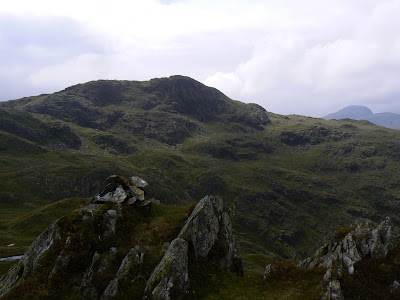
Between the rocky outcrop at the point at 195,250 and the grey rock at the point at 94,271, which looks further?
the grey rock at the point at 94,271

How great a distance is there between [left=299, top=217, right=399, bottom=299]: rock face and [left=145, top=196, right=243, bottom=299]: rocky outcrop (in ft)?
32.6

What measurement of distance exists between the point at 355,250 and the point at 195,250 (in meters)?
14.9

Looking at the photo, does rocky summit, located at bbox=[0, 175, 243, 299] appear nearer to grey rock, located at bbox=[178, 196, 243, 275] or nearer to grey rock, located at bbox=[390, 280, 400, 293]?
grey rock, located at bbox=[178, 196, 243, 275]

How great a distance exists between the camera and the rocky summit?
21812mm

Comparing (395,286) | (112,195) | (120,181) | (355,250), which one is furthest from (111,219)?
(395,286)

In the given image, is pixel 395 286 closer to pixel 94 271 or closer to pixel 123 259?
pixel 123 259

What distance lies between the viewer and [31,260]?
82.6 feet

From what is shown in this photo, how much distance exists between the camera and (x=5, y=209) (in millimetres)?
126625

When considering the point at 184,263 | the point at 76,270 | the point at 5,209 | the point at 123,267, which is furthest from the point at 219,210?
the point at 5,209

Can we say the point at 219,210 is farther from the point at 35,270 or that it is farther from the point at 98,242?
the point at 35,270

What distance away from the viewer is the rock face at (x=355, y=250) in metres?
20.4

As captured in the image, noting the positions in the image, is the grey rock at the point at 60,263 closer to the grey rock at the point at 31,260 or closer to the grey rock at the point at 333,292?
the grey rock at the point at 31,260

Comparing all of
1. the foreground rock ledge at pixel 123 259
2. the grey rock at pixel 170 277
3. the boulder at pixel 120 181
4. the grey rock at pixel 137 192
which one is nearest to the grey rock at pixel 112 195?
the boulder at pixel 120 181

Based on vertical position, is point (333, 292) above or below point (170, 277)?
above
